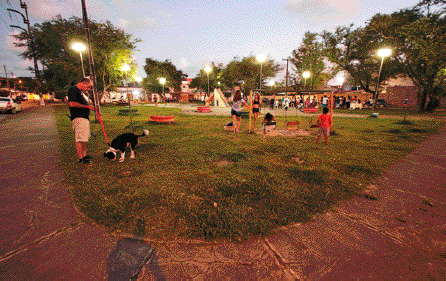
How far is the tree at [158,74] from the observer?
5888cm

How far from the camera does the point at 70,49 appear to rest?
28.5 meters

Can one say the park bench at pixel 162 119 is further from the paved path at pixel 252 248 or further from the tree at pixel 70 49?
the tree at pixel 70 49

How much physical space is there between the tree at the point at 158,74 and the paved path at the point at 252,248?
6100 centimetres

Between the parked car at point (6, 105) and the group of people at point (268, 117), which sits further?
the parked car at point (6, 105)

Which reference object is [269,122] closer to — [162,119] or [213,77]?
[162,119]

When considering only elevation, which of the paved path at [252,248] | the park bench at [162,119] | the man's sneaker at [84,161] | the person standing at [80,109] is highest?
the person standing at [80,109]

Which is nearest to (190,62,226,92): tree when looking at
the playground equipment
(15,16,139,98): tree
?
the playground equipment

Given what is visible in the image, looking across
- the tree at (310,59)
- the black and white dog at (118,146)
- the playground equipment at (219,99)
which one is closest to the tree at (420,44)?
the tree at (310,59)

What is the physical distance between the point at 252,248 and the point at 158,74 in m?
63.0

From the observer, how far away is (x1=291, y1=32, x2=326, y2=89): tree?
124 ft

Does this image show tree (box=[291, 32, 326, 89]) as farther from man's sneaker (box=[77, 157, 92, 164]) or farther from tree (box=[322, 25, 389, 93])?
man's sneaker (box=[77, 157, 92, 164])

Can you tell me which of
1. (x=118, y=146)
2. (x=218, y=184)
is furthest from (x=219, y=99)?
(x=218, y=184)

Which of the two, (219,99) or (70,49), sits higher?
(70,49)

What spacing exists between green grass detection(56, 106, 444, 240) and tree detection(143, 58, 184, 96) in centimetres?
5731
